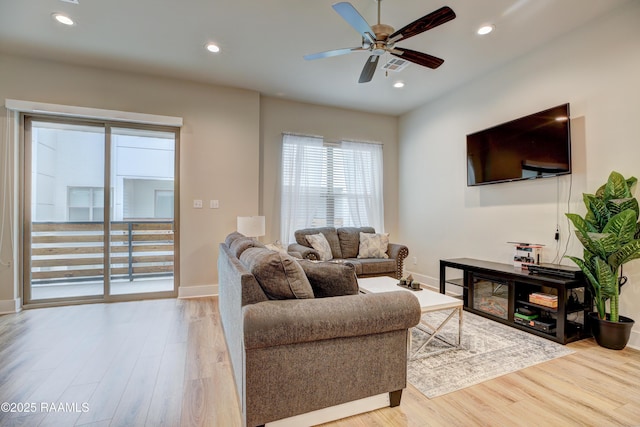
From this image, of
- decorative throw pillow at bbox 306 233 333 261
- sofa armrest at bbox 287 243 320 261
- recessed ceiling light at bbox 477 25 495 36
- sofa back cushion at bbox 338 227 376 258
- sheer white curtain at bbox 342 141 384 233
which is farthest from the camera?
sheer white curtain at bbox 342 141 384 233

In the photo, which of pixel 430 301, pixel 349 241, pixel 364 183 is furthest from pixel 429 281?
pixel 430 301

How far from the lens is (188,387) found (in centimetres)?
188

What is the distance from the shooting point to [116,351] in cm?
236

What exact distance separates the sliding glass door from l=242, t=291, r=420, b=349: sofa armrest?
312 cm

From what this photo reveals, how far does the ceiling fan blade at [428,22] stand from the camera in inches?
77.5

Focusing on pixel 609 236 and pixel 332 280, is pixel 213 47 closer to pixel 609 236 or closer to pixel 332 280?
pixel 332 280

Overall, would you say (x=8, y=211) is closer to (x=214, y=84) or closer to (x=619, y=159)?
(x=214, y=84)

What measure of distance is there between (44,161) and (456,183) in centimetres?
548

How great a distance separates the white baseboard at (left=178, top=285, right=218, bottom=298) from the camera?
3911 mm

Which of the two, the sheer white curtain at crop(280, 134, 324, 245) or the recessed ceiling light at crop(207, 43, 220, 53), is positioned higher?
the recessed ceiling light at crop(207, 43, 220, 53)

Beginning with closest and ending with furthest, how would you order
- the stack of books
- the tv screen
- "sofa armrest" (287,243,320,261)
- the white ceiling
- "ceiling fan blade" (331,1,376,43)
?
"ceiling fan blade" (331,1,376,43) < the white ceiling < the stack of books < the tv screen < "sofa armrest" (287,243,320,261)

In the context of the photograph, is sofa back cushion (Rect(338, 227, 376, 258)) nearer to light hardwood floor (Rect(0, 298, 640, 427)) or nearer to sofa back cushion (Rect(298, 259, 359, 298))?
light hardwood floor (Rect(0, 298, 640, 427))

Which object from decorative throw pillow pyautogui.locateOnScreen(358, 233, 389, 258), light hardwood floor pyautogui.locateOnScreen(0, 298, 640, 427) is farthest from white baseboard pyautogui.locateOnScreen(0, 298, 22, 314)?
decorative throw pillow pyautogui.locateOnScreen(358, 233, 389, 258)

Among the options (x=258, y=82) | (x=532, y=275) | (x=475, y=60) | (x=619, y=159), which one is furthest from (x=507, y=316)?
(x=258, y=82)
